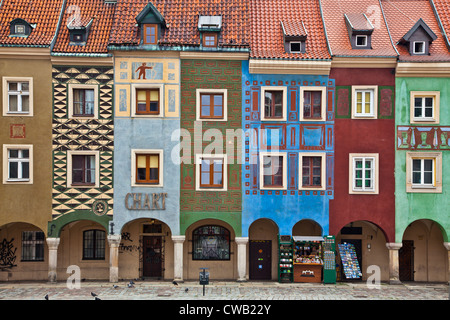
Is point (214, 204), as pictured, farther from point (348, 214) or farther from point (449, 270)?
point (449, 270)

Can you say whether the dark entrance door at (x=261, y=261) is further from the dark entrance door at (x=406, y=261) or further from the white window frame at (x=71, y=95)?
the white window frame at (x=71, y=95)

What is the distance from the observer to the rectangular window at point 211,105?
75.5ft

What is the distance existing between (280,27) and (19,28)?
1348cm

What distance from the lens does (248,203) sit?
2275 centimetres

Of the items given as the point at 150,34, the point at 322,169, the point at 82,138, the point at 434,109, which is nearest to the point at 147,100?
the point at 150,34

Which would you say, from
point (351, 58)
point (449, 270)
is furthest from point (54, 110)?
point (449, 270)

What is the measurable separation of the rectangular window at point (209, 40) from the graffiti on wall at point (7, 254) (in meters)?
14.6

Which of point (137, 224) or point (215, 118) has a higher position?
point (215, 118)

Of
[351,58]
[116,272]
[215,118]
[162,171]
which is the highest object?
[351,58]

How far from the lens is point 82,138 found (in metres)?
22.5

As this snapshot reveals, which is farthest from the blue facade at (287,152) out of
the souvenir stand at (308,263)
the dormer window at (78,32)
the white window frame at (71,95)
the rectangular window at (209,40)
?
the dormer window at (78,32)

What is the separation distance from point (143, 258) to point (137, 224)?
6.15ft

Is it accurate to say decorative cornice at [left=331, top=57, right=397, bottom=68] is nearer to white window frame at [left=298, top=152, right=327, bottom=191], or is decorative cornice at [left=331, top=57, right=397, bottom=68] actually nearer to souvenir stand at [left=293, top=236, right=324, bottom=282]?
white window frame at [left=298, top=152, right=327, bottom=191]

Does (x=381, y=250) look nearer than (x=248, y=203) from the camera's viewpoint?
No
